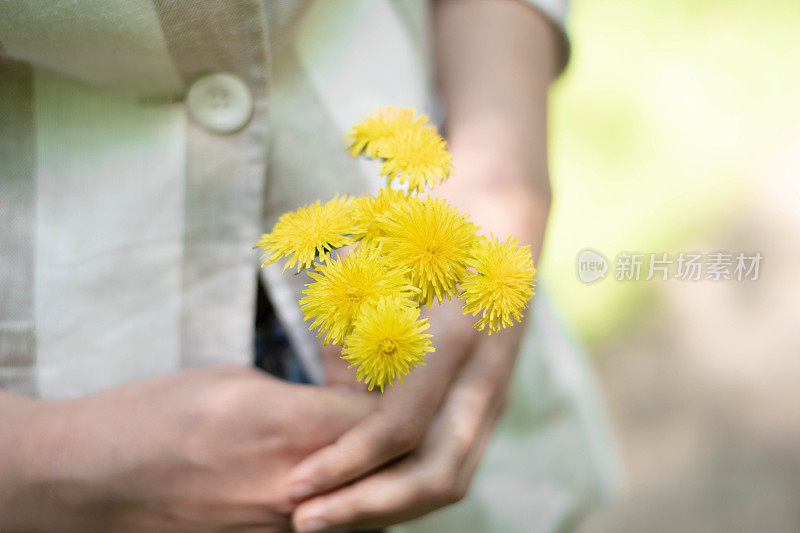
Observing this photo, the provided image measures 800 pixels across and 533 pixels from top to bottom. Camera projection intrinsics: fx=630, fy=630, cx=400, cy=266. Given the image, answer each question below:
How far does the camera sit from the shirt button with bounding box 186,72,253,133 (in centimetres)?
32

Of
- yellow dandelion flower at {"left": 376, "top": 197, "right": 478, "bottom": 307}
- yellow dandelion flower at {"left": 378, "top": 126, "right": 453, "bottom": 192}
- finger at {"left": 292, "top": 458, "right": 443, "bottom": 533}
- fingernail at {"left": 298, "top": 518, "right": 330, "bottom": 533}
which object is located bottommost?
fingernail at {"left": 298, "top": 518, "right": 330, "bottom": 533}

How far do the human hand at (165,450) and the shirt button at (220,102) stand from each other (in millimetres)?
133

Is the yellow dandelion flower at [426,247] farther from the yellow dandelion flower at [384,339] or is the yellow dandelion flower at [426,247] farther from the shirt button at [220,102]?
the shirt button at [220,102]

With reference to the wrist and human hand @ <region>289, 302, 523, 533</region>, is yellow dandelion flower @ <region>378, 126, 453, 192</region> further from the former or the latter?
the wrist

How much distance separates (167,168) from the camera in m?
0.34

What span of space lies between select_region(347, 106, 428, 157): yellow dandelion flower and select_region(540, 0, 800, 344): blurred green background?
267 mm

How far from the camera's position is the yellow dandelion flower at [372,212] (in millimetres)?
167

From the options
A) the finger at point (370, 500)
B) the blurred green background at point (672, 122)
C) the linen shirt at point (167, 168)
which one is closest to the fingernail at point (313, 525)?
the finger at point (370, 500)

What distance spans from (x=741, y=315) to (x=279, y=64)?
0.71 m

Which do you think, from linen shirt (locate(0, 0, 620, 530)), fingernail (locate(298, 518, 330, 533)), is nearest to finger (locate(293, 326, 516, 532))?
fingernail (locate(298, 518, 330, 533))

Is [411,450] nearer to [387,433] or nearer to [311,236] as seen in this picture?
[387,433]

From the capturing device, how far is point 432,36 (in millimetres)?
429

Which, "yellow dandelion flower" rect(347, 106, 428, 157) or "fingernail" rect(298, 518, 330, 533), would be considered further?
"fingernail" rect(298, 518, 330, 533)

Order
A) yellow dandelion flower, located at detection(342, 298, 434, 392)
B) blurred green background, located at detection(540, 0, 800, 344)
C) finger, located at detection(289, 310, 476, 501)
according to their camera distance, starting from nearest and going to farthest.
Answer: yellow dandelion flower, located at detection(342, 298, 434, 392), finger, located at detection(289, 310, 476, 501), blurred green background, located at detection(540, 0, 800, 344)
